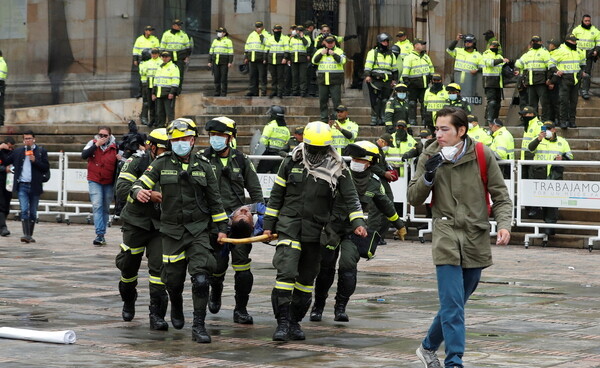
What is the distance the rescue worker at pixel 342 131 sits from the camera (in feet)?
73.8

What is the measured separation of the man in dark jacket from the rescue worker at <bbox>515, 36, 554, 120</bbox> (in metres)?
9.31

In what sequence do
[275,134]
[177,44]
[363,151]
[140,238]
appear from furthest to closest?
[177,44] → [275,134] → [363,151] → [140,238]

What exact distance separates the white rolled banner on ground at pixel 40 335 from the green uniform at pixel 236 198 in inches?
69.1

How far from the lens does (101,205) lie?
1972 centimetres

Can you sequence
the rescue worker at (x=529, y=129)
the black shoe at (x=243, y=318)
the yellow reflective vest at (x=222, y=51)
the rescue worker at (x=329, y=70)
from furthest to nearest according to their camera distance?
1. the yellow reflective vest at (x=222, y=51)
2. the rescue worker at (x=329, y=70)
3. the rescue worker at (x=529, y=129)
4. the black shoe at (x=243, y=318)

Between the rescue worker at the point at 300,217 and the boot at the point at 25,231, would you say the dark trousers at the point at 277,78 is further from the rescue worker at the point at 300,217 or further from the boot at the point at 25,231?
the rescue worker at the point at 300,217

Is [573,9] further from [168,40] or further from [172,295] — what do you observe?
[172,295]

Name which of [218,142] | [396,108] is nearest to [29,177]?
[396,108]

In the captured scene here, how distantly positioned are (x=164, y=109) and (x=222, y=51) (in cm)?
201

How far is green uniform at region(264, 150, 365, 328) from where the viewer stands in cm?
1041

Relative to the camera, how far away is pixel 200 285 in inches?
405

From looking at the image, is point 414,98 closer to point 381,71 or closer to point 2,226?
point 381,71

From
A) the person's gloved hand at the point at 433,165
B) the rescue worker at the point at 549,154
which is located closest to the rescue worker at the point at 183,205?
the person's gloved hand at the point at 433,165

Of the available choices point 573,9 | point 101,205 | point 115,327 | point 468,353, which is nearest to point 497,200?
point 468,353
